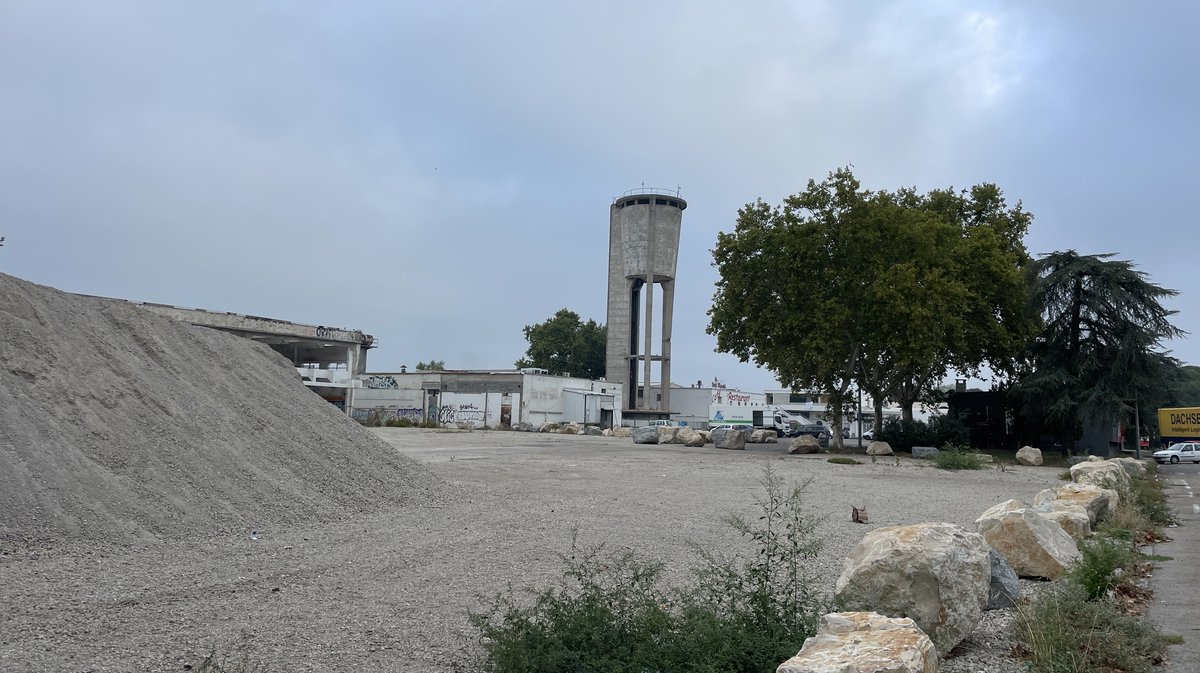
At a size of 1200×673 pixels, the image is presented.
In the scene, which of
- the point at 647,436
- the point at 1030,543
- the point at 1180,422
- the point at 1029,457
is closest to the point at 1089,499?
the point at 1030,543

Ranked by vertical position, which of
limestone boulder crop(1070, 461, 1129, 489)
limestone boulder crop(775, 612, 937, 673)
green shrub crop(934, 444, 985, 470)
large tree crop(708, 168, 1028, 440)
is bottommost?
green shrub crop(934, 444, 985, 470)

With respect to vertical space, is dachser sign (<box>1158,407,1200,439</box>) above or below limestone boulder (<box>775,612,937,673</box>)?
above

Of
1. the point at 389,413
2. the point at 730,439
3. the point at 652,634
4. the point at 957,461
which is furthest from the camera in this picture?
the point at 389,413

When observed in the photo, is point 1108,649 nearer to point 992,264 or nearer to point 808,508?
point 808,508

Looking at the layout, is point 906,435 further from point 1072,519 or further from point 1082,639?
point 1082,639

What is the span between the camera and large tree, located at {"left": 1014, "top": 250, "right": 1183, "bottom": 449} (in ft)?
113

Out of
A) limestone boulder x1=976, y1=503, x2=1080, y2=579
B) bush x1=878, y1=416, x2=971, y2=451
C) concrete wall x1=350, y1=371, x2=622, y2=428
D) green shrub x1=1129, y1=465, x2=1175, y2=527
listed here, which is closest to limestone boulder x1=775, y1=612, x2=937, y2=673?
limestone boulder x1=976, y1=503, x2=1080, y2=579

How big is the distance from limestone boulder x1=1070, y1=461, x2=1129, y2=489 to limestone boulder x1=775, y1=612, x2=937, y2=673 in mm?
14388

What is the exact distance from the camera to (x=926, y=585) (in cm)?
588

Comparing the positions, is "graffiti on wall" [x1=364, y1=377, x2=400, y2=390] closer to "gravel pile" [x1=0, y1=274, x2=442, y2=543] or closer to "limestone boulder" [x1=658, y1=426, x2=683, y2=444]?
"limestone boulder" [x1=658, y1=426, x2=683, y2=444]

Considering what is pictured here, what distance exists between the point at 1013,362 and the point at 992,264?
6.94 m

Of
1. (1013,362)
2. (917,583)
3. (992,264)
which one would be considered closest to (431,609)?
(917,583)

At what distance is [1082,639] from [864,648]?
234 cm

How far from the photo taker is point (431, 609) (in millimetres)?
6984
